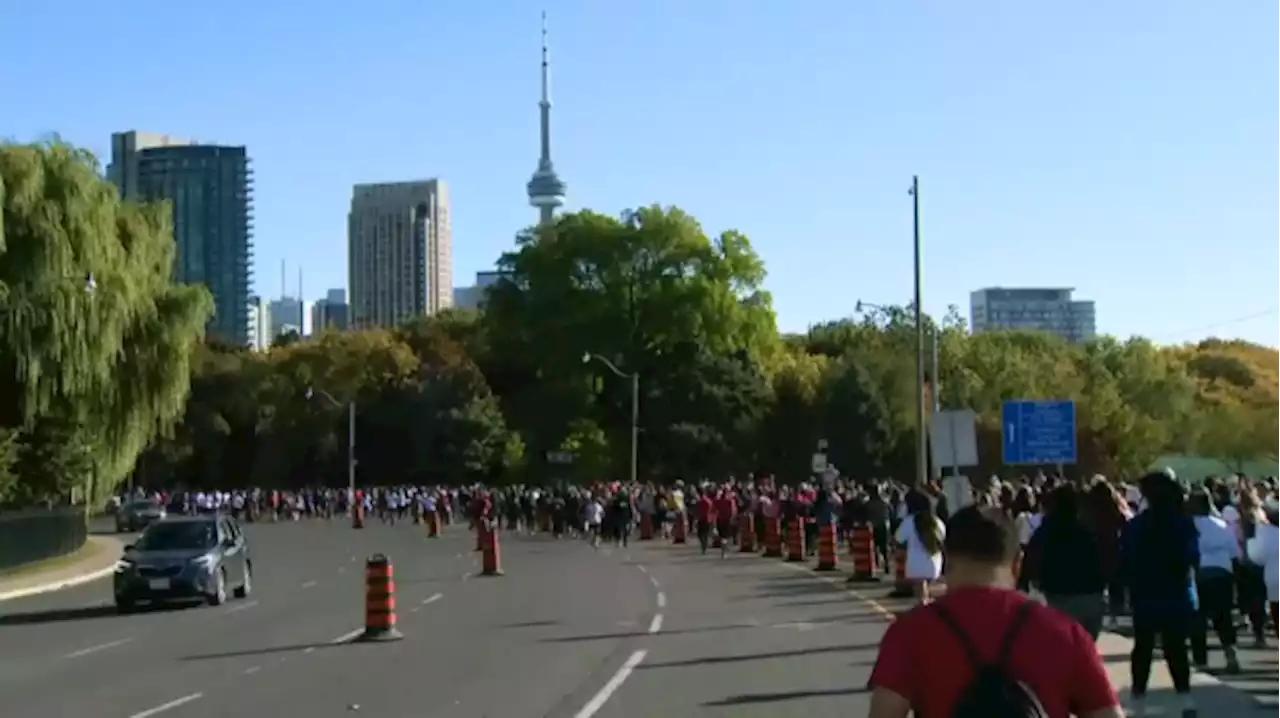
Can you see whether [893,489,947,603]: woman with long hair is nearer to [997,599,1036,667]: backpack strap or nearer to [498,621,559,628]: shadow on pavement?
[498,621,559,628]: shadow on pavement

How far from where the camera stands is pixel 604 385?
9450cm

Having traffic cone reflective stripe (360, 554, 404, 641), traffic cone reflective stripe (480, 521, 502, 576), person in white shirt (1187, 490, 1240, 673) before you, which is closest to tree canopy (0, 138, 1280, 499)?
traffic cone reflective stripe (480, 521, 502, 576)

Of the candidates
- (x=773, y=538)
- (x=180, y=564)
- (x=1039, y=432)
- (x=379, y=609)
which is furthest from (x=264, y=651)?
(x=773, y=538)

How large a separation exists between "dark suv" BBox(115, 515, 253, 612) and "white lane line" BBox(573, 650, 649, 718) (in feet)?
40.2

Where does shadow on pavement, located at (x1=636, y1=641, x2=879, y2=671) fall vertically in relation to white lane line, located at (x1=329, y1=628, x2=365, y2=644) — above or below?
above

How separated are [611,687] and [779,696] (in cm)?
172

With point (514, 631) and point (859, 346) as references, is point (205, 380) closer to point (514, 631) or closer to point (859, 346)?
point (859, 346)

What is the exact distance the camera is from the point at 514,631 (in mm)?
22453

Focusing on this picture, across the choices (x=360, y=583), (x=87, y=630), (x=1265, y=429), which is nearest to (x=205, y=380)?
(x=1265, y=429)

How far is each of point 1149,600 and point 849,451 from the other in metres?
72.3

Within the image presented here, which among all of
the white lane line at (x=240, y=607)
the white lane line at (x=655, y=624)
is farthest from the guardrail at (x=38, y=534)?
the white lane line at (x=655, y=624)

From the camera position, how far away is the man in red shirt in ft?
15.9

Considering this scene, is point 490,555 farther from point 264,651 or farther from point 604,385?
point 604,385

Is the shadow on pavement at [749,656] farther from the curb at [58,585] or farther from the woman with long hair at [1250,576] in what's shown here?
the curb at [58,585]
